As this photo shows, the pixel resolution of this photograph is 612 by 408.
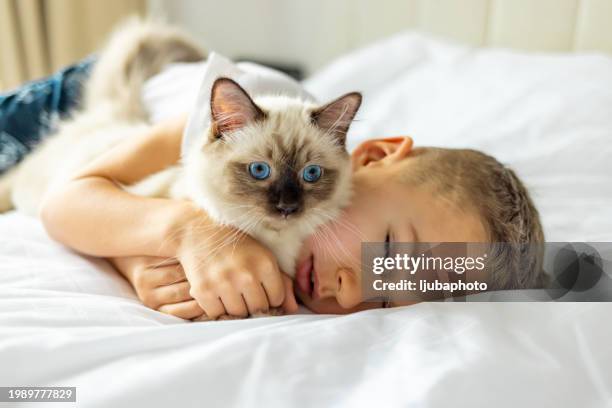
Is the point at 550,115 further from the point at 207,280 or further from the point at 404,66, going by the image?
the point at 207,280

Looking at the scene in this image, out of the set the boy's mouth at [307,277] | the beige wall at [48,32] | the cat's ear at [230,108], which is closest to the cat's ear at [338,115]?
the cat's ear at [230,108]

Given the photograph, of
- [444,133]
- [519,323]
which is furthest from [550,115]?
[519,323]

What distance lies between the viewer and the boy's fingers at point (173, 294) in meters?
1.02

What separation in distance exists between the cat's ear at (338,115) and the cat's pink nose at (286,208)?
0.19m

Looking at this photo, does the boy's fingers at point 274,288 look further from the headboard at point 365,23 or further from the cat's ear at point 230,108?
the headboard at point 365,23

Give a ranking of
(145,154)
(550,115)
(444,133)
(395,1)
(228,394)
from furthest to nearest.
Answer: (395,1) → (444,133) → (550,115) → (145,154) → (228,394)

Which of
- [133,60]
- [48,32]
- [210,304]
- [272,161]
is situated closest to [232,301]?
[210,304]

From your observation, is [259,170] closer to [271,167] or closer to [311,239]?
[271,167]

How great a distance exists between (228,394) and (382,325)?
31cm

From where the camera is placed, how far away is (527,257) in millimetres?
1057

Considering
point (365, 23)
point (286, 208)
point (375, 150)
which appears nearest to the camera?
point (286, 208)

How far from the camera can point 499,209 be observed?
41.7 inches

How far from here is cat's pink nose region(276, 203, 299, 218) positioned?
951 mm

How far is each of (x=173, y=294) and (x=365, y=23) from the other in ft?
6.67
